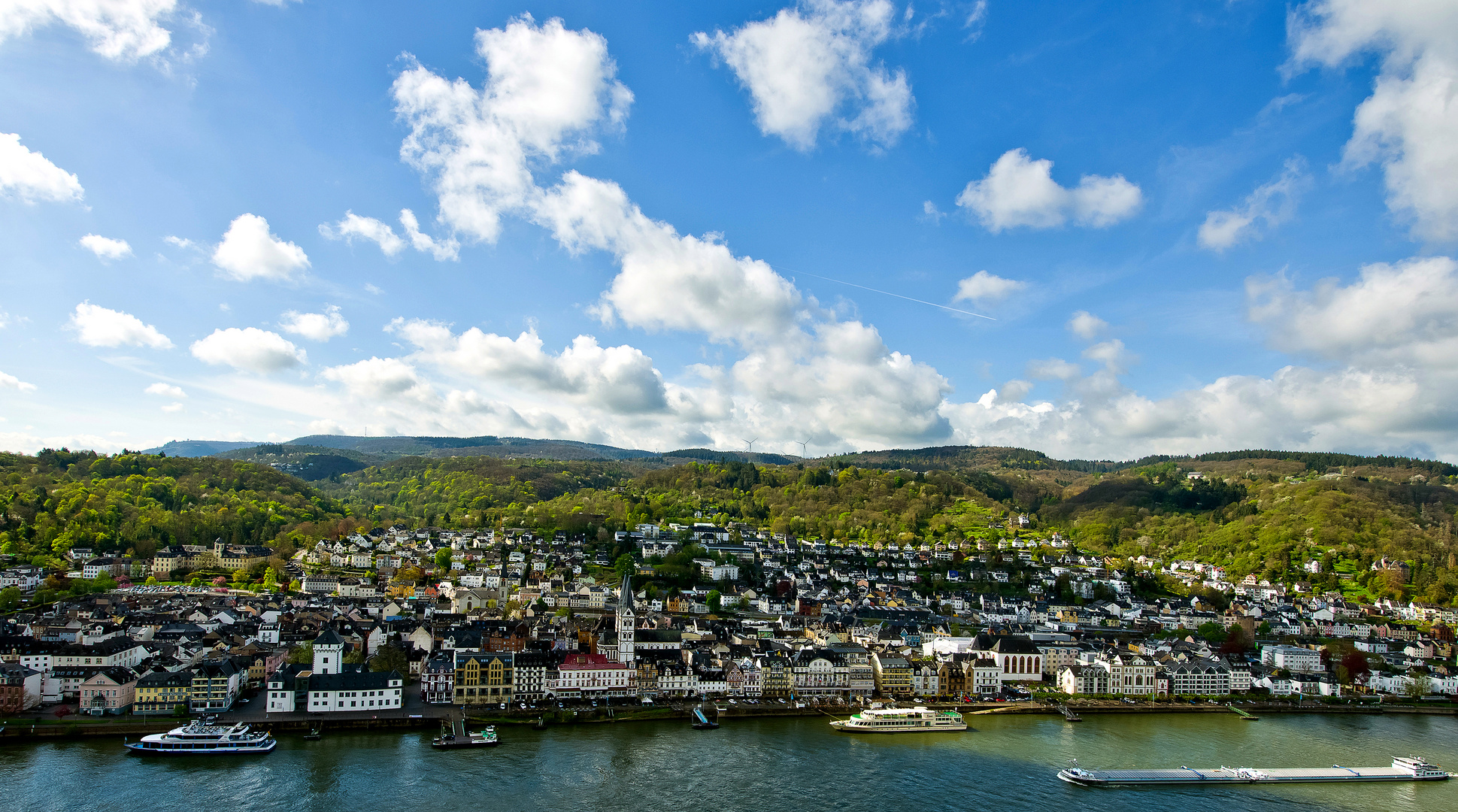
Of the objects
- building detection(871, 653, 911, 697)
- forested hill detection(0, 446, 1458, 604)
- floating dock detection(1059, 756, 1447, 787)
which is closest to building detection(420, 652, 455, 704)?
building detection(871, 653, 911, 697)

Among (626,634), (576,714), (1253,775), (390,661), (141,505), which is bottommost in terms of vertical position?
(1253,775)

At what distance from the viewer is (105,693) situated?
27.4 m

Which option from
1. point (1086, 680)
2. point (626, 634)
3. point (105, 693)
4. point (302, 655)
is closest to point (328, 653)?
point (302, 655)

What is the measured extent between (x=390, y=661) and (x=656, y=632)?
12.3 meters

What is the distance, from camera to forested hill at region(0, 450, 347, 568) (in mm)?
58375

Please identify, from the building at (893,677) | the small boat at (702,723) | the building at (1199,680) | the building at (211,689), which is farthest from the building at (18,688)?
the building at (1199,680)

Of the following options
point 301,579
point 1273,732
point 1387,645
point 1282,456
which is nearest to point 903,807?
point 1273,732

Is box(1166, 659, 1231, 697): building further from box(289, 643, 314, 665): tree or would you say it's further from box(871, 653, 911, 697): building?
box(289, 643, 314, 665): tree

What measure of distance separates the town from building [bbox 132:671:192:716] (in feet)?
0.19

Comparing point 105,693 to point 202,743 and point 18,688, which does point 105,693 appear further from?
point 202,743

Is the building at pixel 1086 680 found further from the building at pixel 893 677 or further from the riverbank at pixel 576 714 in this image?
the building at pixel 893 677

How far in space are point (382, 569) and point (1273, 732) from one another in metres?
54.7

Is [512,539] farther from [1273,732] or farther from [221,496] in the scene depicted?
[1273,732]

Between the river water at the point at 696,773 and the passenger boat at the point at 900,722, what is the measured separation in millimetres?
677
